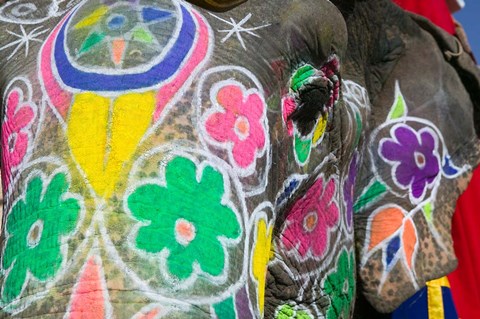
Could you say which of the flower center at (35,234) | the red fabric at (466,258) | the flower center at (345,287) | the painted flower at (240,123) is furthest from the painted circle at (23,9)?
the red fabric at (466,258)

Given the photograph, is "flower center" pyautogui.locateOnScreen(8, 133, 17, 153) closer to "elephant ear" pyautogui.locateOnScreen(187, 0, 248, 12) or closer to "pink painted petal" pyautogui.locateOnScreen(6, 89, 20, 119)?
"pink painted petal" pyautogui.locateOnScreen(6, 89, 20, 119)

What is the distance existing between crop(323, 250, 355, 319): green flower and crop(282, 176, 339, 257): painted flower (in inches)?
3.0

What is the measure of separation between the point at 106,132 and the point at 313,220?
1.96 ft

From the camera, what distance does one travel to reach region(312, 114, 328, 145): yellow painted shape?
2.11m

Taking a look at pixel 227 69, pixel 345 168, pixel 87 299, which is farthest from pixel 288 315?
pixel 87 299

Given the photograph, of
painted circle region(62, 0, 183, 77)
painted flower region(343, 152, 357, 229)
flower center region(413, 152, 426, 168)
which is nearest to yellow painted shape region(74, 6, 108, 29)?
painted circle region(62, 0, 183, 77)

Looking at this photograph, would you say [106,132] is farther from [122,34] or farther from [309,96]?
[309,96]

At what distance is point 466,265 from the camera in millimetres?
3164

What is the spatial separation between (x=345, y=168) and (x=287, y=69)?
0.36 meters

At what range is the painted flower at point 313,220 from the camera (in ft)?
6.84

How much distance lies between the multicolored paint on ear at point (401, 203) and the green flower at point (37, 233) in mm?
947

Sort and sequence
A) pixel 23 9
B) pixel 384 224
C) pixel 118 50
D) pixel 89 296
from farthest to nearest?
pixel 384 224 → pixel 23 9 → pixel 118 50 → pixel 89 296

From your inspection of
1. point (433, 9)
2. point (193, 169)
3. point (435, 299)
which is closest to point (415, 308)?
point (435, 299)

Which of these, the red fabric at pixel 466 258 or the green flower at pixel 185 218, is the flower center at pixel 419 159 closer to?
the red fabric at pixel 466 258
